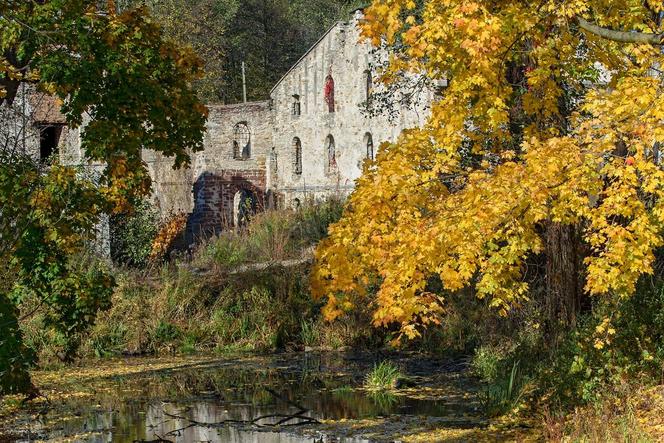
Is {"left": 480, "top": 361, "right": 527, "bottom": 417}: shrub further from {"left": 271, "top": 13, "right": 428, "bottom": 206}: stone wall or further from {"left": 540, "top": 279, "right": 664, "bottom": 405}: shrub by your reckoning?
{"left": 271, "top": 13, "right": 428, "bottom": 206}: stone wall

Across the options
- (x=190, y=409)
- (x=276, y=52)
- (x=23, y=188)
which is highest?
(x=276, y=52)

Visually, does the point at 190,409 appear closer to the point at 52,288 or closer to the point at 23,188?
the point at 52,288

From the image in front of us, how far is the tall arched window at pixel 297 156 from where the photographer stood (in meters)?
48.4

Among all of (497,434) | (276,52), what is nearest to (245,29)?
(276,52)

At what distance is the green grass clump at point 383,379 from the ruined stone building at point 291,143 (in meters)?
21.8

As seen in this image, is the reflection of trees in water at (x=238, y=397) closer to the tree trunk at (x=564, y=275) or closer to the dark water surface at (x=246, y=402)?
the dark water surface at (x=246, y=402)

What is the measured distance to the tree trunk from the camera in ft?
48.8

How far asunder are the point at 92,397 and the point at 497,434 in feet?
21.6

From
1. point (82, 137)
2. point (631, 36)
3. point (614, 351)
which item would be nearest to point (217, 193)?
point (82, 137)

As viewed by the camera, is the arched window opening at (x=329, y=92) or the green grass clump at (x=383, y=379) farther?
the arched window opening at (x=329, y=92)

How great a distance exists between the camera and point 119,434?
48.0ft

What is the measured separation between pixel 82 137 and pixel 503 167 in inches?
225

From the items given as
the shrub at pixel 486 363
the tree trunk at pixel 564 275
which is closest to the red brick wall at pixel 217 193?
the shrub at pixel 486 363

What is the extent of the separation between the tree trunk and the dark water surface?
5.69ft
